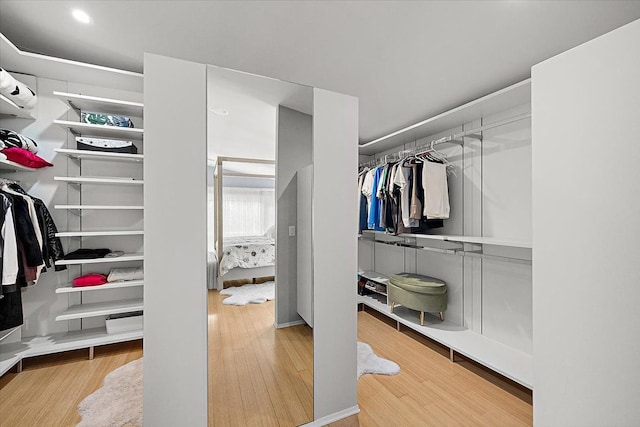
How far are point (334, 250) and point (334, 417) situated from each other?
3.46 ft

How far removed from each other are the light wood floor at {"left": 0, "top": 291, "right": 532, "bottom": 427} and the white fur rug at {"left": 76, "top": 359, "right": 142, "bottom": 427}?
72mm

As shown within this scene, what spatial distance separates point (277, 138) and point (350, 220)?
709mm

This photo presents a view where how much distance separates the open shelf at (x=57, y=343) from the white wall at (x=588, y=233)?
10.1ft

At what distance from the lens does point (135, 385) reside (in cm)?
218

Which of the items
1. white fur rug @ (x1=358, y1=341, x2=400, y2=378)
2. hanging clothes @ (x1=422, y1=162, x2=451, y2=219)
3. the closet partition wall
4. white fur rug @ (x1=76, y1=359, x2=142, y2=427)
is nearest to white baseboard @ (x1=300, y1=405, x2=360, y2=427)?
the closet partition wall

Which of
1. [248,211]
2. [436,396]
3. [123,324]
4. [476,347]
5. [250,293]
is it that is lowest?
[436,396]

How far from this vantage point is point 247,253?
169cm

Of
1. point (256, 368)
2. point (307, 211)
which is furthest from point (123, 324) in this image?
point (307, 211)

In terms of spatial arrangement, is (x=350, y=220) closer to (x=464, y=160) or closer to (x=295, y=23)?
(x=295, y=23)

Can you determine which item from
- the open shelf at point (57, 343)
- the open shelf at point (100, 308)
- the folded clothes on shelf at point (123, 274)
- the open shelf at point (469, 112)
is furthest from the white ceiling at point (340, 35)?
the open shelf at point (57, 343)

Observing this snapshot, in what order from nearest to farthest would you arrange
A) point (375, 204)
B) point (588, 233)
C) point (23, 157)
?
1. point (588, 233)
2. point (23, 157)
3. point (375, 204)

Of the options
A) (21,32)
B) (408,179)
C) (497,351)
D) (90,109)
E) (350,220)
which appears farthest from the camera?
(408,179)

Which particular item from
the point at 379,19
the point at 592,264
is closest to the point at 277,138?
the point at 379,19

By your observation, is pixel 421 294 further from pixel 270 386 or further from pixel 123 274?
pixel 123 274
